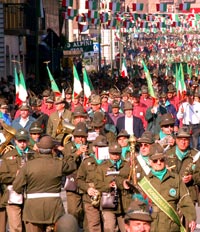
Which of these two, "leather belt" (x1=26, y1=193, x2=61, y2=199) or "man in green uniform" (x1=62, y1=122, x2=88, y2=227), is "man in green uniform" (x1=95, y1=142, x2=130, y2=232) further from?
"leather belt" (x1=26, y1=193, x2=61, y2=199)

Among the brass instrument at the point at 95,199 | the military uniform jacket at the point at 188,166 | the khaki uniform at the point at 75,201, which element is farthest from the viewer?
the khaki uniform at the point at 75,201

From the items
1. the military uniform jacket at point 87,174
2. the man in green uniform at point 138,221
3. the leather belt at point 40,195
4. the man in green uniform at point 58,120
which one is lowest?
the man in green uniform at point 58,120

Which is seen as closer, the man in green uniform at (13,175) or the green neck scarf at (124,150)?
the man in green uniform at (13,175)

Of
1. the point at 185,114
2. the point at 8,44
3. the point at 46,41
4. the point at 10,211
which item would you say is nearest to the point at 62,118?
the point at 185,114

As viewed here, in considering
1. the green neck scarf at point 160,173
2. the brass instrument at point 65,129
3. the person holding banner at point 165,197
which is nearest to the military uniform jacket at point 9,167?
the person holding banner at point 165,197

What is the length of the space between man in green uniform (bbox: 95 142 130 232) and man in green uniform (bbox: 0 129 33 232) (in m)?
0.93

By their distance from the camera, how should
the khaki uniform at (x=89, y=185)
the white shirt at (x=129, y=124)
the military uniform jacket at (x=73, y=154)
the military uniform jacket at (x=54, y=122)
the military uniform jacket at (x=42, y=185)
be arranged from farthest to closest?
the white shirt at (x=129, y=124) → the military uniform jacket at (x=54, y=122) → the military uniform jacket at (x=73, y=154) → the khaki uniform at (x=89, y=185) → the military uniform jacket at (x=42, y=185)

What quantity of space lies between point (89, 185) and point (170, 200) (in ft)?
9.12

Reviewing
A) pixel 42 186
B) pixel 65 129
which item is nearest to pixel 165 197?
pixel 42 186

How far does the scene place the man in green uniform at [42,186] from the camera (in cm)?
1344

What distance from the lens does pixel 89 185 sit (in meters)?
15.2

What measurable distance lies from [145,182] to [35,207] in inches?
61.3

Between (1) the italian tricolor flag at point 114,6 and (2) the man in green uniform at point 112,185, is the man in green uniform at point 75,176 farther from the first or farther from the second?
(1) the italian tricolor flag at point 114,6

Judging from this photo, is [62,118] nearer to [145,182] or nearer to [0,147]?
[0,147]
